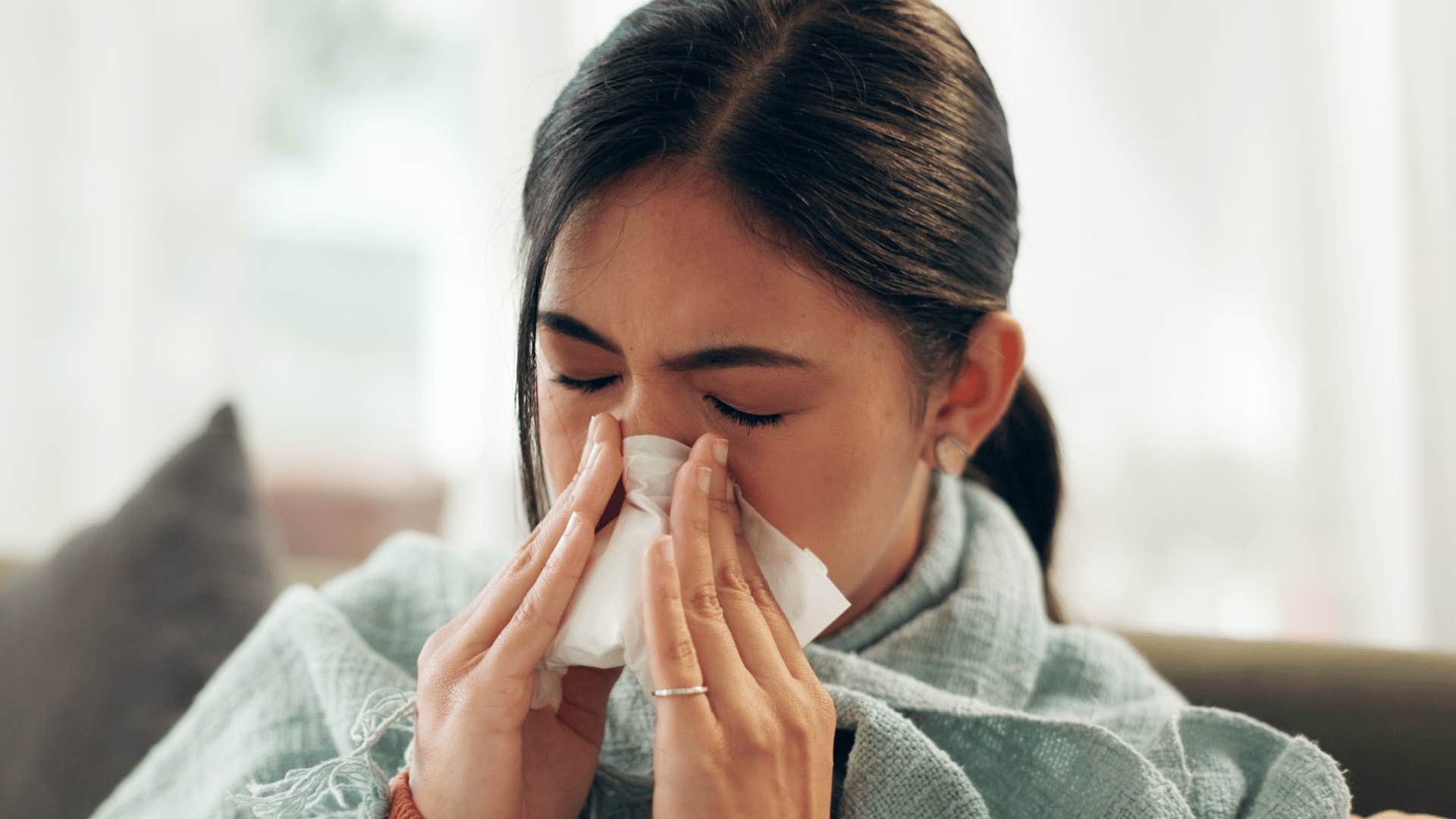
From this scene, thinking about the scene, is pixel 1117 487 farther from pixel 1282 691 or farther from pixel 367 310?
pixel 367 310

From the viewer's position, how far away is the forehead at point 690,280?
2.86ft

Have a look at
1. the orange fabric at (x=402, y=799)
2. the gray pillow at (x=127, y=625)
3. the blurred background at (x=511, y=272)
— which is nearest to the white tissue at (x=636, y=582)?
the orange fabric at (x=402, y=799)

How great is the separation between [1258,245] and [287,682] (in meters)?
1.92

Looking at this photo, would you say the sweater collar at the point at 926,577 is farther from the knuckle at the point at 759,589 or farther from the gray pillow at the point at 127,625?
the gray pillow at the point at 127,625

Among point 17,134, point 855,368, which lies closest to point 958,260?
point 855,368

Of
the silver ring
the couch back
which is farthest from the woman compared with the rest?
the couch back

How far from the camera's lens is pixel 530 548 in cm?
89

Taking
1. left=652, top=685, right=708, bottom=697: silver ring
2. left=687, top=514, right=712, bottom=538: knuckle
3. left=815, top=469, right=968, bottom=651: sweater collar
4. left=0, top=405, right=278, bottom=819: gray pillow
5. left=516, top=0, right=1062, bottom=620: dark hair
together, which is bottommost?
left=0, top=405, right=278, bottom=819: gray pillow

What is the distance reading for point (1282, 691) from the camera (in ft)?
3.78

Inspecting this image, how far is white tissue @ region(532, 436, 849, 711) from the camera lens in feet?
2.79

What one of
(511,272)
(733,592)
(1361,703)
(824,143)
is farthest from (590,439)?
(511,272)

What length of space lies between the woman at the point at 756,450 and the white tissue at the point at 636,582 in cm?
2

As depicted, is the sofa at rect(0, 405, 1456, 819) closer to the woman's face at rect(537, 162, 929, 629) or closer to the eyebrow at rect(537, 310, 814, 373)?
the woman's face at rect(537, 162, 929, 629)

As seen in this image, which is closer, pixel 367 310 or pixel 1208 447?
pixel 1208 447
